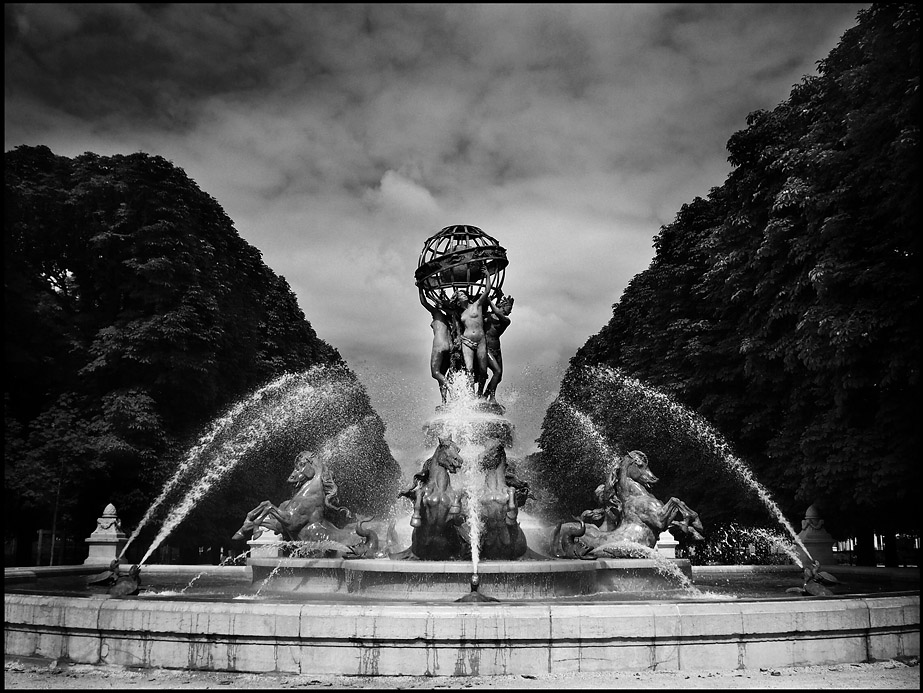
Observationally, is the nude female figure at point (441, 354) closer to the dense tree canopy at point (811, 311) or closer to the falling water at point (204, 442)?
the dense tree canopy at point (811, 311)

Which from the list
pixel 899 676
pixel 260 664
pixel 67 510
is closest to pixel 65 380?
pixel 67 510

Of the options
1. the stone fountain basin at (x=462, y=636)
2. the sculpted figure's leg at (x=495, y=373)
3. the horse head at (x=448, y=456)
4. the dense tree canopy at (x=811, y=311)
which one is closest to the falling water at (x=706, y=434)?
the dense tree canopy at (x=811, y=311)

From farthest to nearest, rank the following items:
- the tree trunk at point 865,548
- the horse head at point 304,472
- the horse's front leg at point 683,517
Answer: the tree trunk at point 865,548
the horse head at point 304,472
the horse's front leg at point 683,517

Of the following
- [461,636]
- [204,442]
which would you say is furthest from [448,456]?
[204,442]

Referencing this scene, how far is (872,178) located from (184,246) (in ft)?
70.6

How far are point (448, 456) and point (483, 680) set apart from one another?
18.2 ft

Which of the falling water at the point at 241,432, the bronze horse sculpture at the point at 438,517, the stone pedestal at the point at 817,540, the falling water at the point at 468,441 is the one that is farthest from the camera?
the falling water at the point at 241,432

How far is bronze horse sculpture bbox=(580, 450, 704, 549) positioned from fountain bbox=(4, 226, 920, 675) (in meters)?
0.04

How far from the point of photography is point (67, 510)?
26359 mm

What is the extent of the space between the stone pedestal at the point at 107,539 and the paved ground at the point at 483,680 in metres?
17.1

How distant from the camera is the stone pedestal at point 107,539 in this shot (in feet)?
78.2

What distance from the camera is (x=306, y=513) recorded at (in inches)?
588

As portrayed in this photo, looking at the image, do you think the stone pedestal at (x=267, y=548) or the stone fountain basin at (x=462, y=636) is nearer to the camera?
the stone fountain basin at (x=462, y=636)

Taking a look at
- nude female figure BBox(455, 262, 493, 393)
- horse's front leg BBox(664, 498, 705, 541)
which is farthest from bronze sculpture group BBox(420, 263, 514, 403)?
horse's front leg BBox(664, 498, 705, 541)
